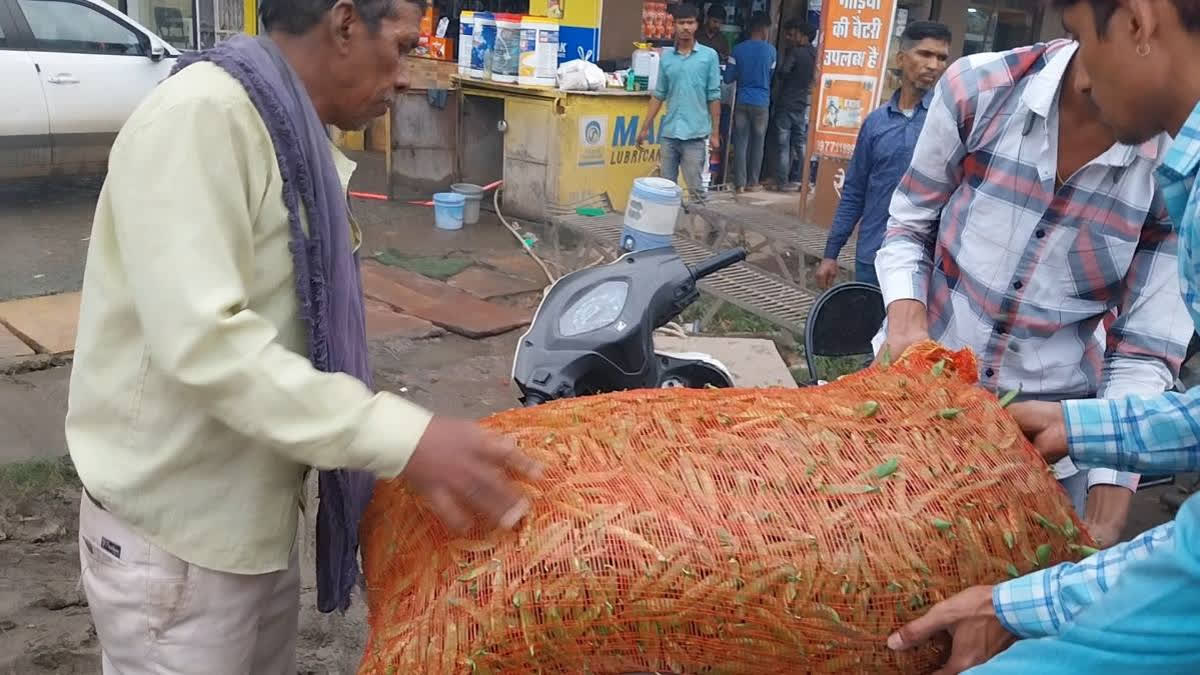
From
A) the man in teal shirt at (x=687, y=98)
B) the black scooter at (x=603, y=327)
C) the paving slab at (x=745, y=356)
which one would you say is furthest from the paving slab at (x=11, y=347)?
the man in teal shirt at (x=687, y=98)

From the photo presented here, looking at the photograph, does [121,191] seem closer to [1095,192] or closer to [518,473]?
[518,473]

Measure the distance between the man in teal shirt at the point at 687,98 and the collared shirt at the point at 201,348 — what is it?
6571mm

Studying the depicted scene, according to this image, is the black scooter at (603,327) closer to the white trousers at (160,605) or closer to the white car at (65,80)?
the white trousers at (160,605)

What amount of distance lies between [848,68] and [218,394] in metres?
6.81

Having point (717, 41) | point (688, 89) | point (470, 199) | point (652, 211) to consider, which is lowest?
point (470, 199)

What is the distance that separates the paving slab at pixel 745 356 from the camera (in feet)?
14.8

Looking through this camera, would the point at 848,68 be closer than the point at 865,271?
No

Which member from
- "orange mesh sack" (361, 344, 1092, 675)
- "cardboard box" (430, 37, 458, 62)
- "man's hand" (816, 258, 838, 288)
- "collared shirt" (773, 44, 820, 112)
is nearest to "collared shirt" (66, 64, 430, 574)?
"orange mesh sack" (361, 344, 1092, 675)

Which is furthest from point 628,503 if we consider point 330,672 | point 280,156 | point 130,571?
point 330,672

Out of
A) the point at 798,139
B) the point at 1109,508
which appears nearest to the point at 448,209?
the point at 798,139

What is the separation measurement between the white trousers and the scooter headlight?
77cm

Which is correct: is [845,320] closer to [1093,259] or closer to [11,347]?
[1093,259]

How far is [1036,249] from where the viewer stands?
6.18ft

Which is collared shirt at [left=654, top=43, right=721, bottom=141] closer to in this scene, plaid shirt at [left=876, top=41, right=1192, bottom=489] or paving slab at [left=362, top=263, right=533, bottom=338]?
paving slab at [left=362, top=263, right=533, bottom=338]
